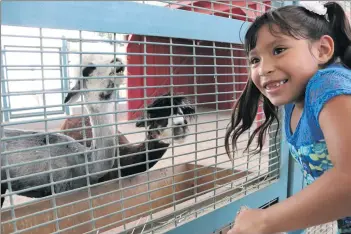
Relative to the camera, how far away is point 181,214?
3.77 ft

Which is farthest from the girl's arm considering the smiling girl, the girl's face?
the girl's face

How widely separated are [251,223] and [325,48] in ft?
1.54

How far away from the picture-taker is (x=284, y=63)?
77 centimetres

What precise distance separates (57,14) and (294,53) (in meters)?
0.56

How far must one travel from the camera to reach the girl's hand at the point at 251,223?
2.19 ft

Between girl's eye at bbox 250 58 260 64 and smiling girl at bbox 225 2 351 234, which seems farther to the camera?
girl's eye at bbox 250 58 260 64

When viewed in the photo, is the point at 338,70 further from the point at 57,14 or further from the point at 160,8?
the point at 57,14

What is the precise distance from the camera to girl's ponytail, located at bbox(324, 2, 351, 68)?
2.90 feet

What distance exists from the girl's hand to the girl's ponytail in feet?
1.61

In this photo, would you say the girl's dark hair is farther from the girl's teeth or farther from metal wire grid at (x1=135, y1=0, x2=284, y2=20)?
metal wire grid at (x1=135, y1=0, x2=284, y2=20)

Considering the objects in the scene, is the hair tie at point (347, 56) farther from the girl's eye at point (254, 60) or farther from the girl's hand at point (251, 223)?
the girl's hand at point (251, 223)

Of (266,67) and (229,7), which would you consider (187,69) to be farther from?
(266,67)

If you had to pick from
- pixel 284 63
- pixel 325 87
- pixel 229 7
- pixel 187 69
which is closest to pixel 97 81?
pixel 187 69

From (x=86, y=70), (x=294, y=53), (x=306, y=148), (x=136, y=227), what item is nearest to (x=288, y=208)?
(x=306, y=148)
